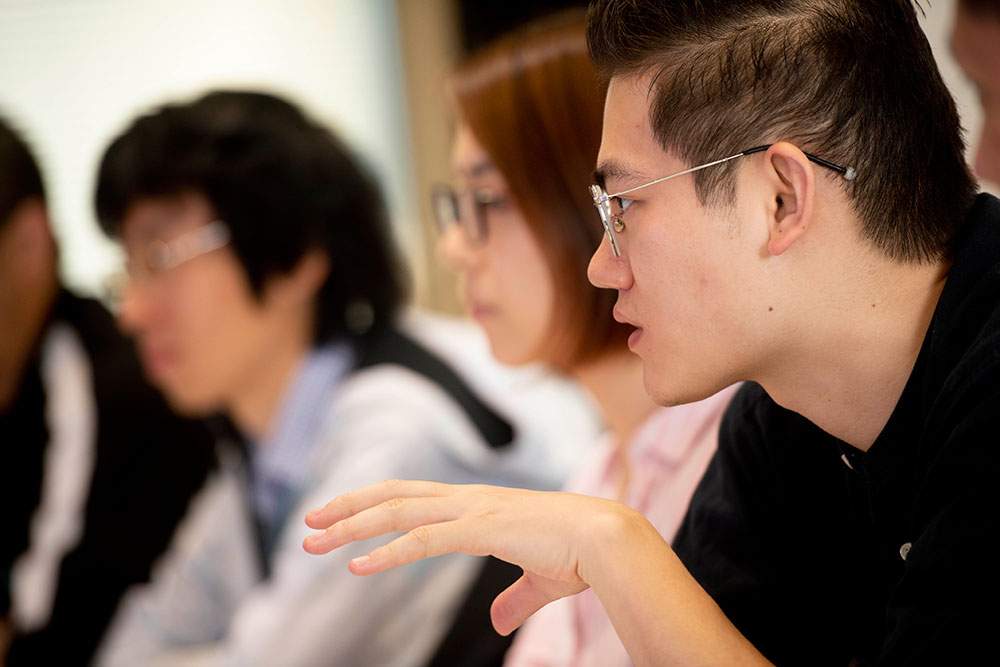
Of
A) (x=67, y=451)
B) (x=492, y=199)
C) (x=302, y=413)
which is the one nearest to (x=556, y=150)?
(x=492, y=199)

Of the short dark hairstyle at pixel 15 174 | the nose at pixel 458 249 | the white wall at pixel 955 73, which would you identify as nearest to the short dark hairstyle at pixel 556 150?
the nose at pixel 458 249

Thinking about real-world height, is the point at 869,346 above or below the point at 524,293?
above

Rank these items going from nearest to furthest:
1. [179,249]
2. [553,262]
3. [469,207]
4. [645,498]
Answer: [645,498]
[553,262]
[469,207]
[179,249]

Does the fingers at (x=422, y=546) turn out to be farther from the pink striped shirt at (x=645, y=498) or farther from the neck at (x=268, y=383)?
the neck at (x=268, y=383)

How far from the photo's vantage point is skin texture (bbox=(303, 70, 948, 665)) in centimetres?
74

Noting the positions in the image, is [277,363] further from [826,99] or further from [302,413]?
[826,99]

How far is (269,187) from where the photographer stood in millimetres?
1874

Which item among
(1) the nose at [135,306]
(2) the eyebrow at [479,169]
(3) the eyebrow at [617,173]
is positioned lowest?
(1) the nose at [135,306]

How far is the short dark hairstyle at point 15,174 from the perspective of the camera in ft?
7.07

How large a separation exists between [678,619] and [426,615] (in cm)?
102

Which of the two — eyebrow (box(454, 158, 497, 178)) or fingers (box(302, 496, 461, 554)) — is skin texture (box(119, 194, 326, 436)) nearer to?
eyebrow (box(454, 158, 497, 178))

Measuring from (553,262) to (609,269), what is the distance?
517 millimetres

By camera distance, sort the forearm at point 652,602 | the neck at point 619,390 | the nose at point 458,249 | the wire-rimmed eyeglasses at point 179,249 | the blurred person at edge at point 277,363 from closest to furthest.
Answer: the forearm at point 652,602 → the neck at point 619,390 → the nose at point 458,249 → the blurred person at edge at point 277,363 → the wire-rimmed eyeglasses at point 179,249

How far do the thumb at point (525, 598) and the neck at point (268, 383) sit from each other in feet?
3.71
